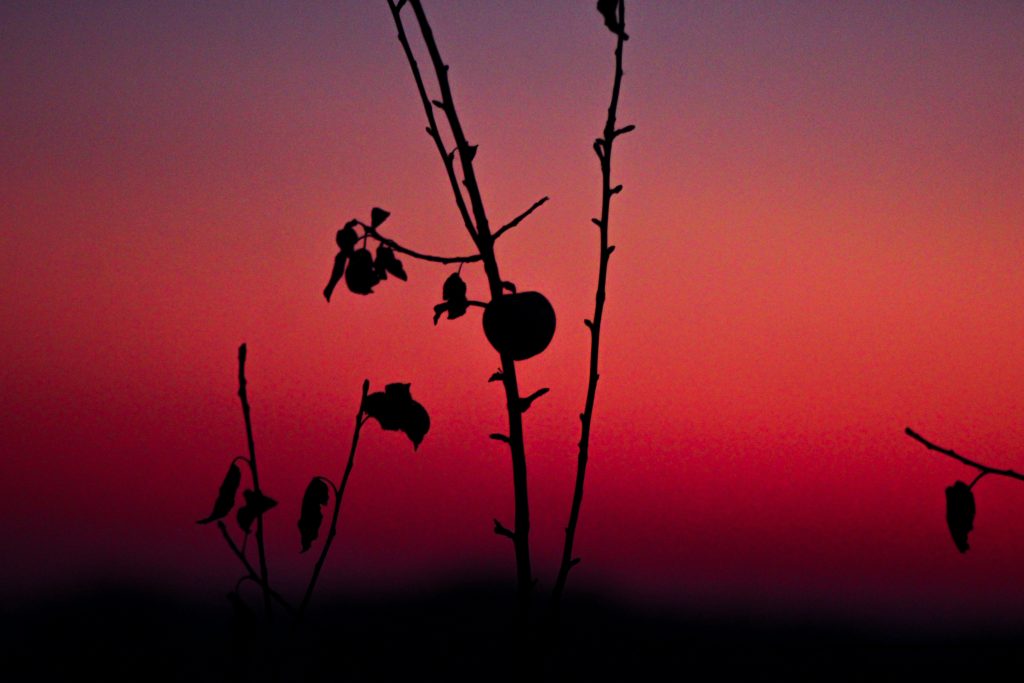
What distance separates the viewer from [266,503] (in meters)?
2.25

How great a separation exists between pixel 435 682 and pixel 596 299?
3.39ft

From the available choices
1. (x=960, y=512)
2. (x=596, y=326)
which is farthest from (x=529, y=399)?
(x=960, y=512)

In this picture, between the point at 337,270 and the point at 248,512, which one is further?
the point at 337,270

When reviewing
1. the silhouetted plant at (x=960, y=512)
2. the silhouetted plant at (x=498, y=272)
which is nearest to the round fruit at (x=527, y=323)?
the silhouetted plant at (x=498, y=272)

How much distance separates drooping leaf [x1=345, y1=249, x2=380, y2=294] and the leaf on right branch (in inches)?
36.3

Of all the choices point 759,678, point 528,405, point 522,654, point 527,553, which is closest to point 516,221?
point 528,405

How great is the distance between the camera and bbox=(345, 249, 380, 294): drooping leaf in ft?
8.53

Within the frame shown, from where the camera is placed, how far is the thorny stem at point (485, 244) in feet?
6.71

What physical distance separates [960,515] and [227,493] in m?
1.78

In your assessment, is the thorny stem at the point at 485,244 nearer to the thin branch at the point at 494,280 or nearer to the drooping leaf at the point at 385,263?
the thin branch at the point at 494,280

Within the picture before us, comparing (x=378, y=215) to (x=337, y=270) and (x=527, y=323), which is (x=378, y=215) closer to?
(x=337, y=270)

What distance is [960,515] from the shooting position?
2.27 metres

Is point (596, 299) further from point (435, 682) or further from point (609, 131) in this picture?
point (435, 682)

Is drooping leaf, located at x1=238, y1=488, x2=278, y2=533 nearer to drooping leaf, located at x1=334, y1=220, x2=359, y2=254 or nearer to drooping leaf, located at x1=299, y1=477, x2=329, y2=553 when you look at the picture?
drooping leaf, located at x1=299, y1=477, x2=329, y2=553
